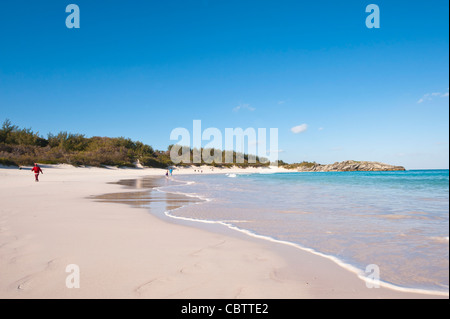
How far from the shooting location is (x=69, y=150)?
1826 inches

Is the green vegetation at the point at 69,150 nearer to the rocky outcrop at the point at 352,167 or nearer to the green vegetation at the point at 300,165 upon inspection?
the green vegetation at the point at 300,165

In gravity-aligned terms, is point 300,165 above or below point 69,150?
below

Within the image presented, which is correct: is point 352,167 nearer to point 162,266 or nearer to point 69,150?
point 69,150

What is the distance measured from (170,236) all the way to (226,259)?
1.48 m

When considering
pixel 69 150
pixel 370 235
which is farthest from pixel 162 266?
pixel 69 150

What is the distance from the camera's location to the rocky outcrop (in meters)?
75.3

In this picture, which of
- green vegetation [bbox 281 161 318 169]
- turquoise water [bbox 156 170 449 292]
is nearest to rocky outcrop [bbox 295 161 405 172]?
green vegetation [bbox 281 161 318 169]

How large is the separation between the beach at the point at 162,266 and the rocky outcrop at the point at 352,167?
83.7 meters

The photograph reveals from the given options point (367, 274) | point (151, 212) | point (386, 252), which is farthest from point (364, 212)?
point (151, 212)

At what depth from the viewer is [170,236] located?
4.39m

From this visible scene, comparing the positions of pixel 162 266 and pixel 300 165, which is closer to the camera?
pixel 162 266

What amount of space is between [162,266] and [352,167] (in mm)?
87386

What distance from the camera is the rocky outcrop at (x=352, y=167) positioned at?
7531cm
